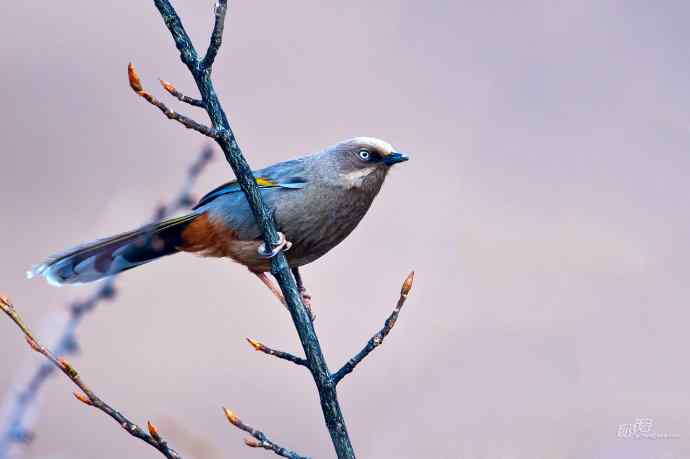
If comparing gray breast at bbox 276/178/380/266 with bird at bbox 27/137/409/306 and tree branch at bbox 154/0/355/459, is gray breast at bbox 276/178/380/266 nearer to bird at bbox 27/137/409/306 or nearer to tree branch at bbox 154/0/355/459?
bird at bbox 27/137/409/306

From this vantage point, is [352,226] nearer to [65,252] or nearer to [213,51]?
[65,252]

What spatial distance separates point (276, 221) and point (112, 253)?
112 centimetres

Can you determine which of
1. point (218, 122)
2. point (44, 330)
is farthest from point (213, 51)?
point (44, 330)

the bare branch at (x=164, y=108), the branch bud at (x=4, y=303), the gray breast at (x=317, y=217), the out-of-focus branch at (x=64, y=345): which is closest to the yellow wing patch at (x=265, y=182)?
the gray breast at (x=317, y=217)

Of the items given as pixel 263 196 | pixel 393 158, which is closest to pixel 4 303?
pixel 263 196

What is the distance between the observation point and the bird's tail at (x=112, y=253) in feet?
14.3

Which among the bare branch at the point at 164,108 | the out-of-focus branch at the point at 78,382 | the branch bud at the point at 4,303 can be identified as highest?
the bare branch at the point at 164,108

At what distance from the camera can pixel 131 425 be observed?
2.28 metres

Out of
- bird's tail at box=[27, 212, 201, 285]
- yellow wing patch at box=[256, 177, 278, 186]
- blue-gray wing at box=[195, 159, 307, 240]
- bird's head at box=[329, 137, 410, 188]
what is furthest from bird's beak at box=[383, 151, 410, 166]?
bird's tail at box=[27, 212, 201, 285]

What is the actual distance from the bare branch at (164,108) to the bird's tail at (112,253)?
1862mm

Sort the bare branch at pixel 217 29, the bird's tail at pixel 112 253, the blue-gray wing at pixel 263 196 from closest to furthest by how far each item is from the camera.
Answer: the bare branch at pixel 217 29, the blue-gray wing at pixel 263 196, the bird's tail at pixel 112 253

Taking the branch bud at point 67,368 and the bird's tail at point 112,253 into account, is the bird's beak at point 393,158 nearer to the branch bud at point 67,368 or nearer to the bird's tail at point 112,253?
the bird's tail at point 112,253

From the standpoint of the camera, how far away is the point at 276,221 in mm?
3939

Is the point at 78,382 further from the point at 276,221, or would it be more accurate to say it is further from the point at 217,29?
the point at 276,221
